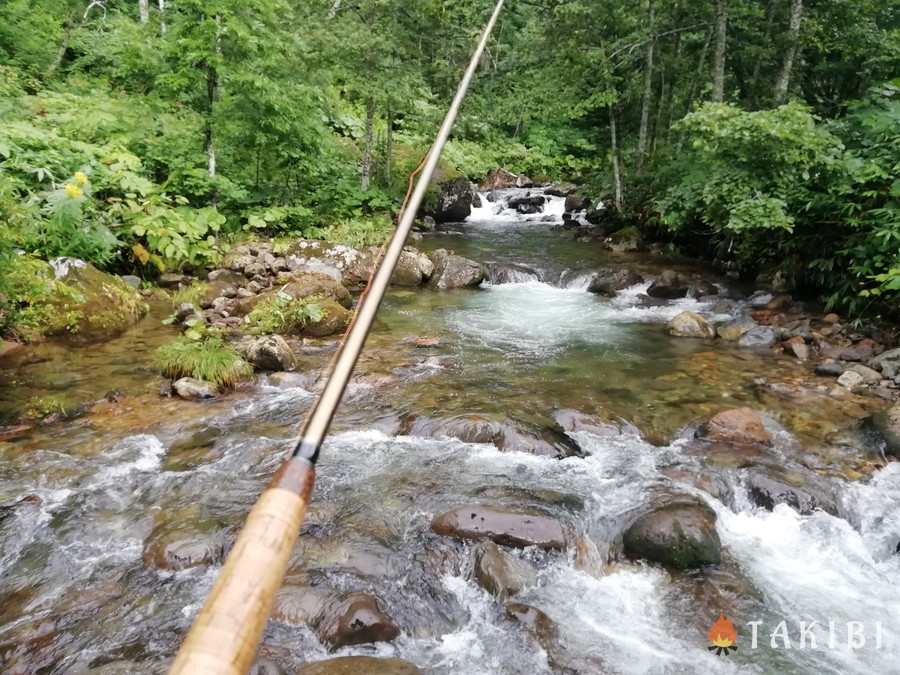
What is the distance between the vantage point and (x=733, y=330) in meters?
9.76

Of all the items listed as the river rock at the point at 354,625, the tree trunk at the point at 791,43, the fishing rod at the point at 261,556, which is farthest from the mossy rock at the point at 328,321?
the tree trunk at the point at 791,43

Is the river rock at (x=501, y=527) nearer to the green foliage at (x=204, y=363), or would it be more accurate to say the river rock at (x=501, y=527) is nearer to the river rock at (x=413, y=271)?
the green foliage at (x=204, y=363)

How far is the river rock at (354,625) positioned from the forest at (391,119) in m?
4.36

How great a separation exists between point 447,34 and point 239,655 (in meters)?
19.8

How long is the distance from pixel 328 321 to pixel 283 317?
0.72 m

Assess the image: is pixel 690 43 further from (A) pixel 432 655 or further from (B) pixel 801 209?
(A) pixel 432 655

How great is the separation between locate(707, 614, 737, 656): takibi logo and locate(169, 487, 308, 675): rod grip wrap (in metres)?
3.91

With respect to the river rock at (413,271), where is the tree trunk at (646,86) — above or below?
above

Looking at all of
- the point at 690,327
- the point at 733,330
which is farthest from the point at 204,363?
the point at 733,330

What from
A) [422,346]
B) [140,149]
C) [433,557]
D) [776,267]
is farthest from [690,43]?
[433,557]

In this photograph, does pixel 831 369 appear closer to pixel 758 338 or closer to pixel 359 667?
pixel 758 338

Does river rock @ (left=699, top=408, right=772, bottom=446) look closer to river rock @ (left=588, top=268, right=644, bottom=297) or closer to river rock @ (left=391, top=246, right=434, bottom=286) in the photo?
river rock @ (left=588, top=268, right=644, bottom=297)

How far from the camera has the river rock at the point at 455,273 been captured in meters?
13.2

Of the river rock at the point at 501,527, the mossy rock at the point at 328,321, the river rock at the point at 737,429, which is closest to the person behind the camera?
the river rock at the point at 501,527
